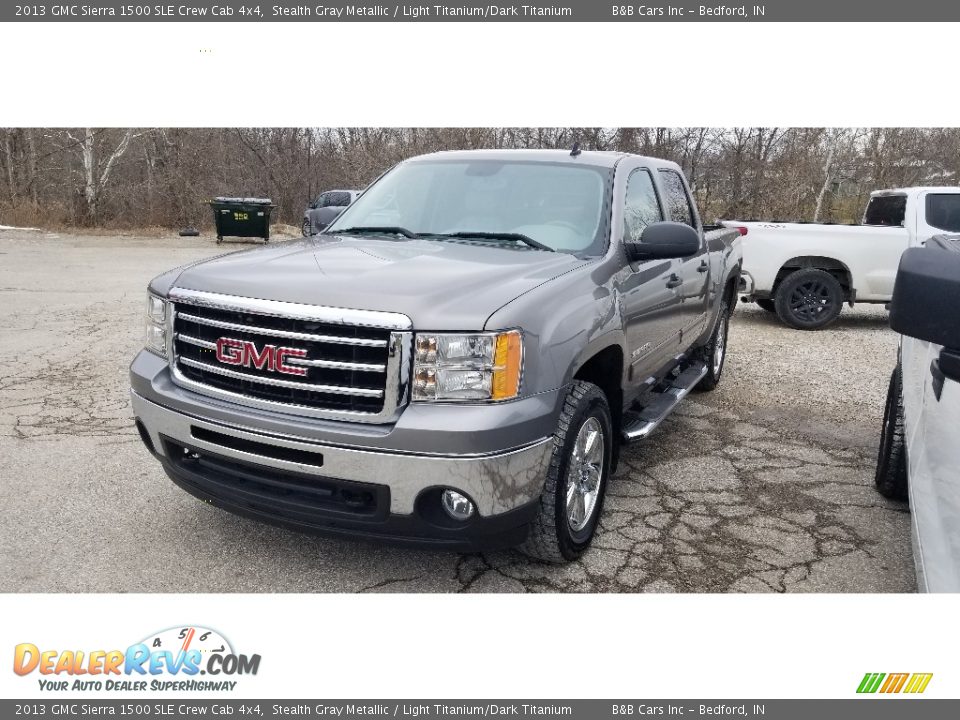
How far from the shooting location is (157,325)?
3443mm

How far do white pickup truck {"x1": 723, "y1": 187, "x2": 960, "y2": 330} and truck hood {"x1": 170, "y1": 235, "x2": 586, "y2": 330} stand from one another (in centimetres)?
703

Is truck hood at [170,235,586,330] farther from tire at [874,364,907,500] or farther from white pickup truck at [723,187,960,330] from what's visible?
white pickup truck at [723,187,960,330]

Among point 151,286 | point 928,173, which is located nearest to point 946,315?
point 151,286

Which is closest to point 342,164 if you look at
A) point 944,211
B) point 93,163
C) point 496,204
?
point 93,163

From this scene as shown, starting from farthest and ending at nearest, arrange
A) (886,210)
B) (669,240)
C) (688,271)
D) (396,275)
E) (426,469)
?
(886,210) < (688,271) < (669,240) < (396,275) < (426,469)

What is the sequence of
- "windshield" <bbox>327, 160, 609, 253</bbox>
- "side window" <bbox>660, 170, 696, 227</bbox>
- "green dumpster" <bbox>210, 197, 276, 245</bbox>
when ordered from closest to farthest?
1. "windshield" <bbox>327, 160, 609, 253</bbox>
2. "side window" <bbox>660, 170, 696, 227</bbox>
3. "green dumpster" <bbox>210, 197, 276, 245</bbox>

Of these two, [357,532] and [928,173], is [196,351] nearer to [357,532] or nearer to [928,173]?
[357,532]

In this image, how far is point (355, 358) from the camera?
2836mm

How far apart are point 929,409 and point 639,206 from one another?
2109 mm

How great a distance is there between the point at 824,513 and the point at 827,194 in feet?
62.5

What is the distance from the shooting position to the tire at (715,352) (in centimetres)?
638

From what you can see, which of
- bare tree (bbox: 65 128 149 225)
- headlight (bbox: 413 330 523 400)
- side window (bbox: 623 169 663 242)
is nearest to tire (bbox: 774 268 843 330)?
side window (bbox: 623 169 663 242)

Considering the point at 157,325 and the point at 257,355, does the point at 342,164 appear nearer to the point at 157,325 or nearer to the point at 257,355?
the point at 157,325

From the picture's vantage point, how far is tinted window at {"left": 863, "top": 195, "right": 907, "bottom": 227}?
10.1m
